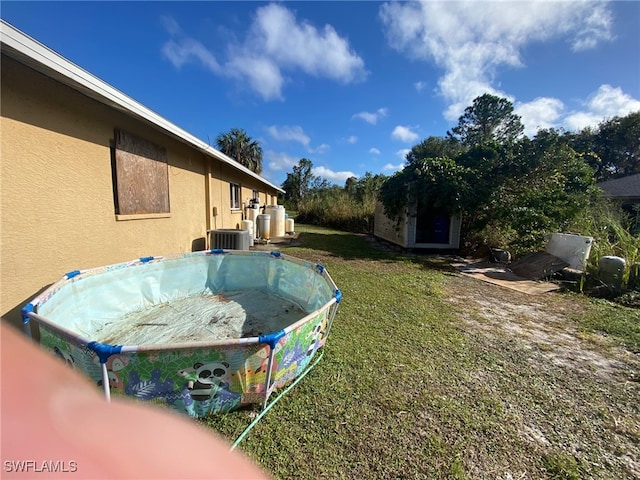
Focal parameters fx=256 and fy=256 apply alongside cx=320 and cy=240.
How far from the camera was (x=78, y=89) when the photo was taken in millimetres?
3447

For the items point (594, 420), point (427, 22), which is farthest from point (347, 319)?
point (427, 22)

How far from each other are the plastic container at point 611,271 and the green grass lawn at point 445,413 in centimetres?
216

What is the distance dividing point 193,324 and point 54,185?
2.51 m

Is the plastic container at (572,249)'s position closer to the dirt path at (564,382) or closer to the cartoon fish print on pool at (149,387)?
the dirt path at (564,382)

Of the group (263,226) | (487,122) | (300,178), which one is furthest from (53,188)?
(487,122)

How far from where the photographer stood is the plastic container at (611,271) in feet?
17.2

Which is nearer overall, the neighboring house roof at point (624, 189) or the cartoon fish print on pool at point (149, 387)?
the cartoon fish print on pool at point (149, 387)

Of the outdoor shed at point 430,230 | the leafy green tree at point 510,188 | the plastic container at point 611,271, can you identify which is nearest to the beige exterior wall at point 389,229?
the outdoor shed at point 430,230

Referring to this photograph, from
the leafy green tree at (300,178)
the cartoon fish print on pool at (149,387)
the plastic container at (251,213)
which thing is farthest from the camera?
the leafy green tree at (300,178)

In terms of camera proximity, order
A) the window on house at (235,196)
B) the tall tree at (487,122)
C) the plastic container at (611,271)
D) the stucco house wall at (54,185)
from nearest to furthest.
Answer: the stucco house wall at (54,185)
the plastic container at (611,271)
the window on house at (235,196)
the tall tree at (487,122)

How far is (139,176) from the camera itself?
4801 millimetres

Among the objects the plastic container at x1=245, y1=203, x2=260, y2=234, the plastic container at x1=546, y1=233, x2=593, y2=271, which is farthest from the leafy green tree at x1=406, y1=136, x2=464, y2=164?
the plastic container at x1=546, y1=233, x2=593, y2=271

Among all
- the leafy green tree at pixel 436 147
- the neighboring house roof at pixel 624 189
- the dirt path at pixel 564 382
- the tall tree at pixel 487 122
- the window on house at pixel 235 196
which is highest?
the tall tree at pixel 487 122

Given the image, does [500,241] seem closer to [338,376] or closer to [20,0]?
[338,376]
